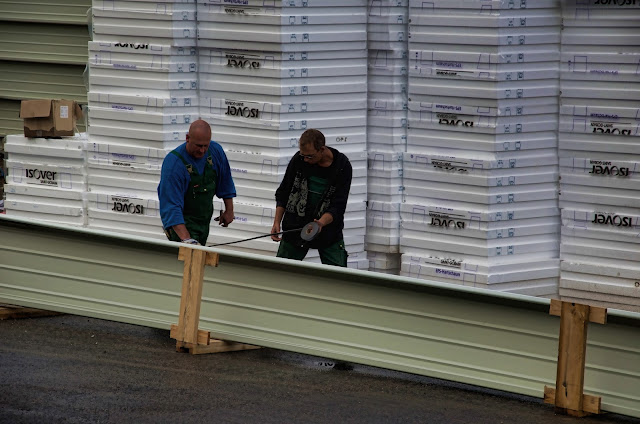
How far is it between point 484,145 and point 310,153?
238cm

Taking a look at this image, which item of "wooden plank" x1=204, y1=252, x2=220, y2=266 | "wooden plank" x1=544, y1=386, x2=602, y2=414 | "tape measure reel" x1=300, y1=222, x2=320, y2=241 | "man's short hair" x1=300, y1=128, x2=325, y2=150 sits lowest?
"wooden plank" x1=544, y1=386, x2=602, y2=414

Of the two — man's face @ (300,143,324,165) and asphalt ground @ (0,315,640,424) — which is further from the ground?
man's face @ (300,143,324,165)

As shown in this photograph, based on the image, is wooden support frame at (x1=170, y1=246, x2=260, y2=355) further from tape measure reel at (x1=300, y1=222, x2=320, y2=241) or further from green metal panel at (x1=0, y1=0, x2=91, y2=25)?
green metal panel at (x1=0, y1=0, x2=91, y2=25)

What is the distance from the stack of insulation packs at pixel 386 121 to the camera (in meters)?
13.4

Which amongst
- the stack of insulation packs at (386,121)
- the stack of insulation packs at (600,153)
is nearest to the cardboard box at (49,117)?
the stack of insulation packs at (386,121)

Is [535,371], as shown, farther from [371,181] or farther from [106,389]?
[371,181]

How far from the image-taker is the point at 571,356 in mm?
8836

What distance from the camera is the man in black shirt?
1147 cm

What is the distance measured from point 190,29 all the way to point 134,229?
237 centimetres

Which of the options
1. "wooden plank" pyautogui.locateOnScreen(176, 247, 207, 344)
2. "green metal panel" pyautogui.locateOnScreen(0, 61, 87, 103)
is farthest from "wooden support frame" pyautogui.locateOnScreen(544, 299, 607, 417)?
"green metal panel" pyautogui.locateOnScreen(0, 61, 87, 103)

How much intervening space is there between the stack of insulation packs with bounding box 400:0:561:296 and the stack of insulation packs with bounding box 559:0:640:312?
237 millimetres

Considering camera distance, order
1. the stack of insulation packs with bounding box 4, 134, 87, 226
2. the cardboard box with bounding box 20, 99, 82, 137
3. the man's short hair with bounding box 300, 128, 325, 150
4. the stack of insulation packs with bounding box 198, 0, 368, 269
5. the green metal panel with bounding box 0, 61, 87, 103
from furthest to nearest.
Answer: the green metal panel with bounding box 0, 61, 87, 103
the stack of insulation packs with bounding box 4, 134, 87, 226
the cardboard box with bounding box 20, 99, 82, 137
the stack of insulation packs with bounding box 198, 0, 368, 269
the man's short hair with bounding box 300, 128, 325, 150

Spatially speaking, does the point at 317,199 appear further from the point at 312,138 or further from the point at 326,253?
the point at 312,138

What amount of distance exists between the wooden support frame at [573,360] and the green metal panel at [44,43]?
9.95m
